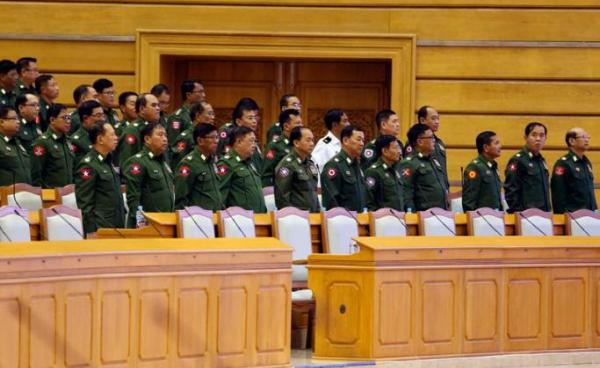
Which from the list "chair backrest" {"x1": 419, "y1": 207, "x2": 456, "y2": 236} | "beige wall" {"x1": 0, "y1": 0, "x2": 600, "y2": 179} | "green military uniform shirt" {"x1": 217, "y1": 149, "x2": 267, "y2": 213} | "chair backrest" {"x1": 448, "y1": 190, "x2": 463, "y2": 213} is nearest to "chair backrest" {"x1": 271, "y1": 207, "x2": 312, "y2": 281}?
"green military uniform shirt" {"x1": 217, "y1": 149, "x2": 267, "y2": 213}

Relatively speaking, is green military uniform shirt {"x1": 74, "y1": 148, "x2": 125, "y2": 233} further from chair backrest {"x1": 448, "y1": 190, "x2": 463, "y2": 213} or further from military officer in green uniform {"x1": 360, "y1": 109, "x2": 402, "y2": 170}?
chair backrest {"x1": 448, "y1": 190, "x2": 463, "y2": 213}

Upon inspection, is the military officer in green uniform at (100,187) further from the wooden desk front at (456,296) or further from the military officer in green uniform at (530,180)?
the military officer in green uniform at (530,180)

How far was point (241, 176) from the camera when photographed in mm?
9367

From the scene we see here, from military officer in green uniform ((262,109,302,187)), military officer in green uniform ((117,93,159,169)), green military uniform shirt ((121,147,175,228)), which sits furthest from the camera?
military officer in green uniform ((262,109,302,187))

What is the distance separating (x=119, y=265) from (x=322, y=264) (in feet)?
4.51

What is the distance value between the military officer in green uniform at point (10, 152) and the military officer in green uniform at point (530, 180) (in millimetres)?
3518

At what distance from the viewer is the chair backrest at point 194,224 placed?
8258mm

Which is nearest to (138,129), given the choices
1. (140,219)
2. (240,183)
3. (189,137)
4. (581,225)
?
(189,137)

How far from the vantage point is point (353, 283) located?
7695mm

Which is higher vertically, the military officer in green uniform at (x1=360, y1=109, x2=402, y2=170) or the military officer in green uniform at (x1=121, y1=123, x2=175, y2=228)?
the military officer in green uniform at (x1=360, y1=109, x2=402, y2=170)

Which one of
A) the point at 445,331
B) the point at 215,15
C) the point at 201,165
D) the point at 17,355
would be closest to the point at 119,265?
the point at 17,355

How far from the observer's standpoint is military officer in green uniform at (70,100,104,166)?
1005 centimetres

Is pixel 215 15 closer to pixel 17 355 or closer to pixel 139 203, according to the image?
pixel 139 203

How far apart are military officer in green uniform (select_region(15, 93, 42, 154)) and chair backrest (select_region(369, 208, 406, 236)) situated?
250 cm
